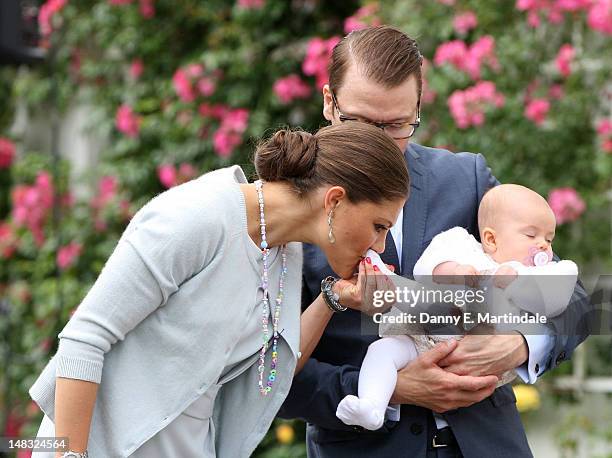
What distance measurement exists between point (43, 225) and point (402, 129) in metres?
4.89

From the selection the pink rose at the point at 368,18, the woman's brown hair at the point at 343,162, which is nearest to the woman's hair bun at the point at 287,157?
the woman's brown hair at the point at 343,162

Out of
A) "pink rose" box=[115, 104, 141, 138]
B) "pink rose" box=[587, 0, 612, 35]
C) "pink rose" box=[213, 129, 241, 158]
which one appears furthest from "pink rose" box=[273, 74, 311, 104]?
"pink rose" box=[587, 0, 612, 35]

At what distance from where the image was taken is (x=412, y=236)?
2346 millimetres

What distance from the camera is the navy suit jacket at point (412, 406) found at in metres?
2.27

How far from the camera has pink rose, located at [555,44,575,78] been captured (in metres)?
4.72

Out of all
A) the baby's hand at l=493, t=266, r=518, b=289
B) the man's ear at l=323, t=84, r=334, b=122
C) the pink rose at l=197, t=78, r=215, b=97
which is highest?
the man's ear at l=323, t=84, r=334, b=122

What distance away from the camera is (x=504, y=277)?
2.20 meters

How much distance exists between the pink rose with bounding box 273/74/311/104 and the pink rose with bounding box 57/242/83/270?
1668 mm

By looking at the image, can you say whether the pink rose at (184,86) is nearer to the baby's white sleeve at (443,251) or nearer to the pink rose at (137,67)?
the pink rose at (137,67)

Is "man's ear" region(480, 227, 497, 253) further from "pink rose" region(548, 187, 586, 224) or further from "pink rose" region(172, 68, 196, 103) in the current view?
"pink rose" region(172, 68, 196, 103)

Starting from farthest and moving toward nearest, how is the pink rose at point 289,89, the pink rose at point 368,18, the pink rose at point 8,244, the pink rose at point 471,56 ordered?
1. the pink rose at point 8,244
2. the pink rose at point 289,89
3. the pink rose at point 368,18
4. the pink rose at point 471,56

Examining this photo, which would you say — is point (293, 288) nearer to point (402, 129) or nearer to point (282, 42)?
point (402, 129)

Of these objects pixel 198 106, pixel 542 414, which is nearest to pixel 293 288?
pixel 542 414

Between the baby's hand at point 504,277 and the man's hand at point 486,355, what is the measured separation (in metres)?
0.11
